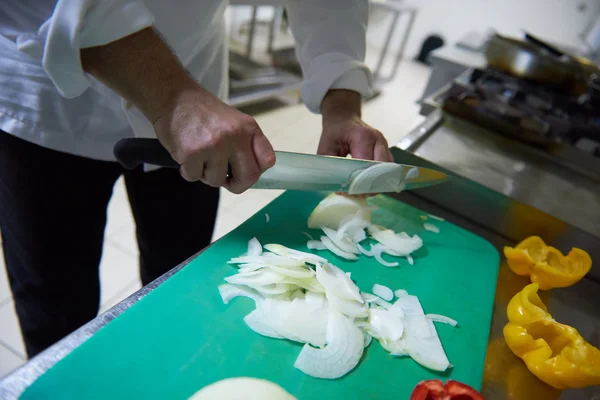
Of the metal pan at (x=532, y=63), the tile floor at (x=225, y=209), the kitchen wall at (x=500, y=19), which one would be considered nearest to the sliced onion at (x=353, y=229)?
the tile floor at (x=225, y=209)

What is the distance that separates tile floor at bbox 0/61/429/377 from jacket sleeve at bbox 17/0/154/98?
3.14ft

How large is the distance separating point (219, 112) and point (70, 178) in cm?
37

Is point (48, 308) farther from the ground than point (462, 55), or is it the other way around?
point (462, 55)

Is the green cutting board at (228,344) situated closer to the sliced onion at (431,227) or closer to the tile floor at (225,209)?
the sliced onion at (431,227)

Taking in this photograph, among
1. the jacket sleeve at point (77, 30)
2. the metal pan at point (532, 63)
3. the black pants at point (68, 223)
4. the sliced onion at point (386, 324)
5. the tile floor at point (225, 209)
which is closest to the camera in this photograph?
the jacket sleeve at point (77, 30)

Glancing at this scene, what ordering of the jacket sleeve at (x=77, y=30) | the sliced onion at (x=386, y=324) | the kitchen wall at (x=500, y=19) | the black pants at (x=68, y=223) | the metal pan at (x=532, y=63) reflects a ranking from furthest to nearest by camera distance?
the kitchen wall at (x=500, y=19), the metal pan at (x=532, y=63), the black pants at (x=68, y=223), the sliced onion at (x=386, y=324), the jacket sleeve at (x=77, y=30)

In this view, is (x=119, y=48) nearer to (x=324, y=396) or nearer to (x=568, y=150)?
(x=324, y=396)

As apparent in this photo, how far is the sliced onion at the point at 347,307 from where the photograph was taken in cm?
56

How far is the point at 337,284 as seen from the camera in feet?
1.95

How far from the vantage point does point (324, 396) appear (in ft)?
1.60

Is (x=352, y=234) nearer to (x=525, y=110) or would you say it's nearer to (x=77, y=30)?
(x=77, y=30)

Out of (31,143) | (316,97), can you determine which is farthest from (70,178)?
(316,97)

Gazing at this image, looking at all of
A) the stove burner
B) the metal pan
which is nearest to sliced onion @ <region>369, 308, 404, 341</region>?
the stove burner

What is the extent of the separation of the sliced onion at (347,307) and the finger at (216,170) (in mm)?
221
